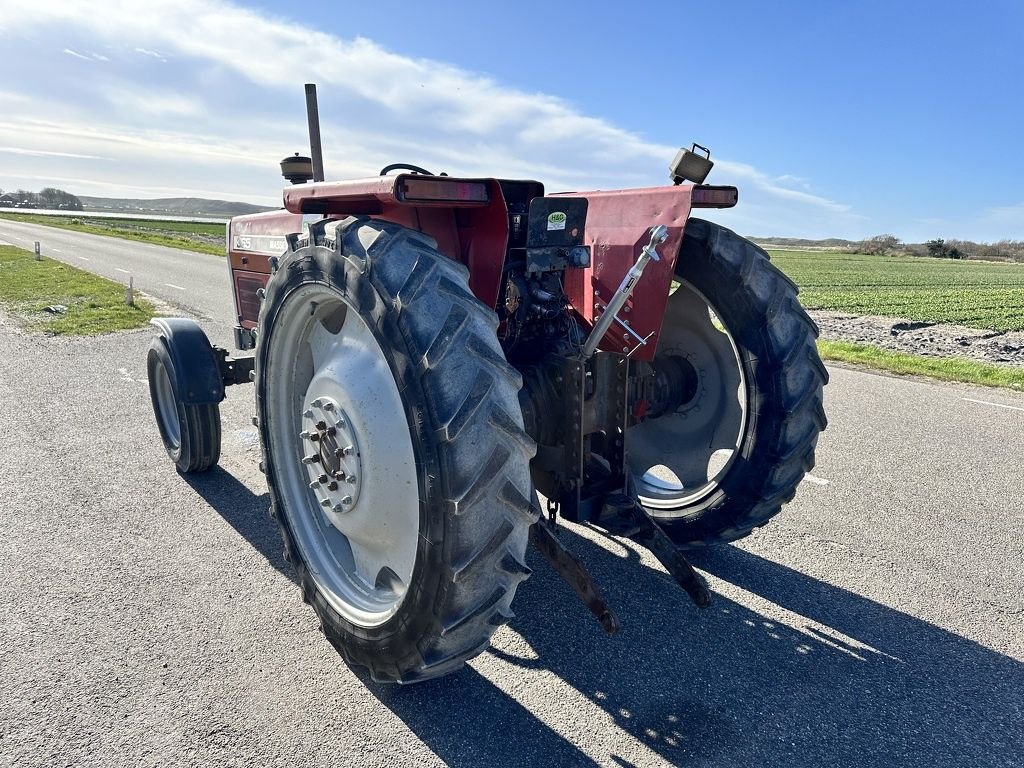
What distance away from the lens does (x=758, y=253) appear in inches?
124

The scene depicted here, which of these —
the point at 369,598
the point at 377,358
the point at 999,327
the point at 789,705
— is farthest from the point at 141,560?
the point at 999,327

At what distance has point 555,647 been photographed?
2801mm

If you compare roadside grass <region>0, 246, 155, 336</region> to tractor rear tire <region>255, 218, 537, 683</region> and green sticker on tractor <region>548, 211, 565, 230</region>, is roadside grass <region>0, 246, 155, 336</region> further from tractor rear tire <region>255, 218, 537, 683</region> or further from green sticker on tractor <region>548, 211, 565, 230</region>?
green sticker on tractor <region>548, 211, 565, 230</region>

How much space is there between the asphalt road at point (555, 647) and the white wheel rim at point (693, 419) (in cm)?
39

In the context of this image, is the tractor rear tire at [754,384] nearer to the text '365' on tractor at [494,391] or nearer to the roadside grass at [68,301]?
the text '365' on tractor at [494,391]

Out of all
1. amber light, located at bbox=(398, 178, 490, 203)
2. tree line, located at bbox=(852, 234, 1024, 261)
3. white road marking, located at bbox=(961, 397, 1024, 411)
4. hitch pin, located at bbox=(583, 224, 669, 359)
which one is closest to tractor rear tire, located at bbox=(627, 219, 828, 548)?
hitch pin, located at bbox=(583, 224, 669, 359)

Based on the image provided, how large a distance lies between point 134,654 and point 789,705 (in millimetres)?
2428

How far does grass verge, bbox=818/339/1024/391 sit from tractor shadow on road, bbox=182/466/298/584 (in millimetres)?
6945

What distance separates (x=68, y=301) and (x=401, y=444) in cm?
1273

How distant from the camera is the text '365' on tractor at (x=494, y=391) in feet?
6.80

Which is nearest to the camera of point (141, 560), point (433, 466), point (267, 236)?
point (433, 466)

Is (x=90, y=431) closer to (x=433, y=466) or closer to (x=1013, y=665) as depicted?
(x=433, y=466)

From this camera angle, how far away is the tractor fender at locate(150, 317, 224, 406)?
13.4ft

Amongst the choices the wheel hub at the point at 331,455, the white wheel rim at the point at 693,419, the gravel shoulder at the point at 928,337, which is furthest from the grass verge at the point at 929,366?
the wheel hub at the point at 331,455
